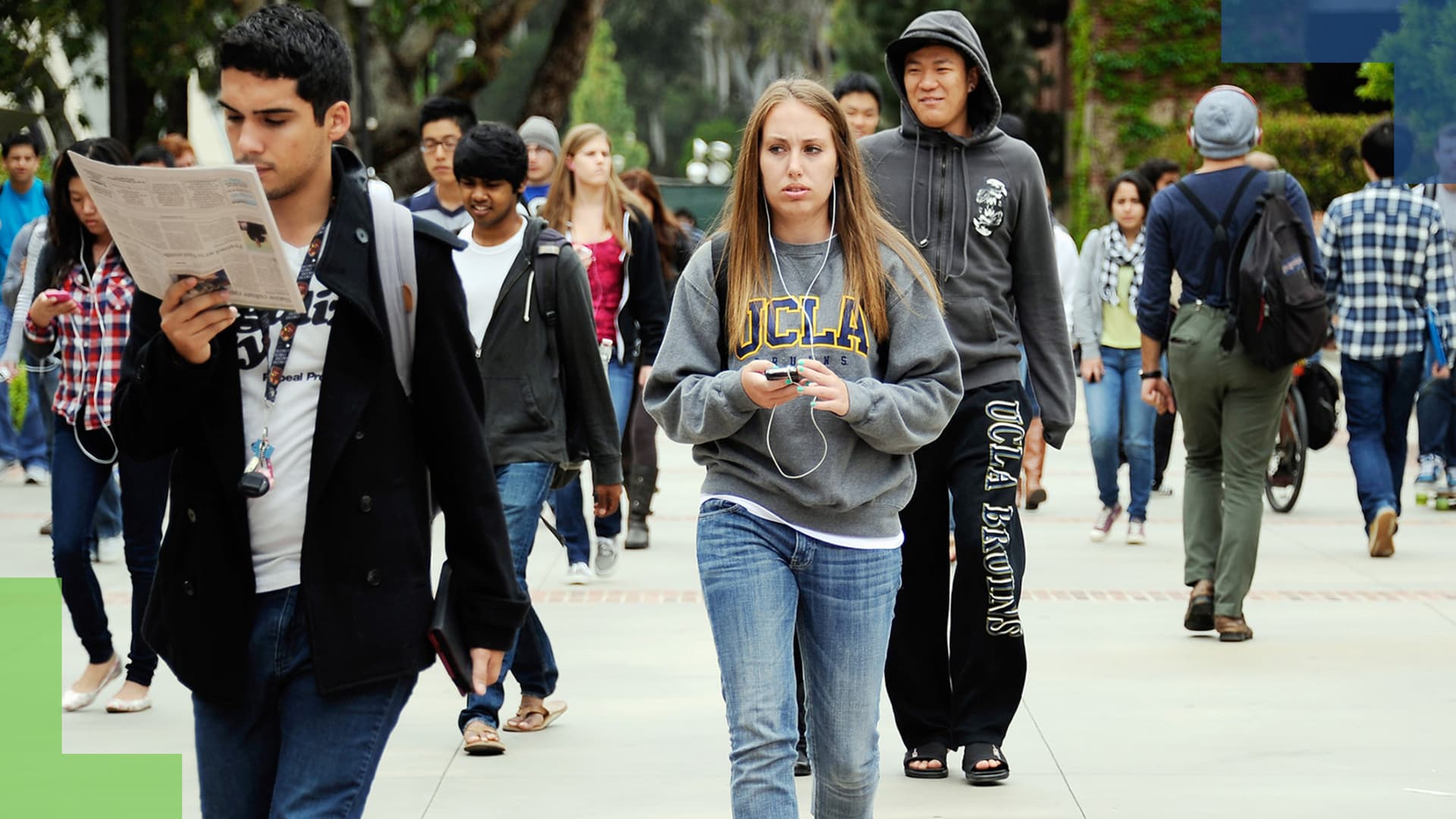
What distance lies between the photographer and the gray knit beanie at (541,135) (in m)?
9.10

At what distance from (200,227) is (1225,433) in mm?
5157

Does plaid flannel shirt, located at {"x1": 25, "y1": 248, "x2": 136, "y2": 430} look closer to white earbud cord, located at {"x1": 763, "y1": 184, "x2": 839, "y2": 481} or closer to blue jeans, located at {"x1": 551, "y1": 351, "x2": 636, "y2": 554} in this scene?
blue jeans, located at {"x1": 551, "y1": 351, "x2": 636, "y2": 554}

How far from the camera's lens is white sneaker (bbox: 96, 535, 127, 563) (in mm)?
9736

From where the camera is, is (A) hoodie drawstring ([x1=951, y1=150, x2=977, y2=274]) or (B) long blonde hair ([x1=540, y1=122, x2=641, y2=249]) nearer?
(A) hoodie drawstring ([x1=951, y1=150, x2=977, y2=274])

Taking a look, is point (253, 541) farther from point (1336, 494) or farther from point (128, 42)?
point (128, 42)

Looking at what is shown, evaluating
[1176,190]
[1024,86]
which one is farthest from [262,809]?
[1024,86]

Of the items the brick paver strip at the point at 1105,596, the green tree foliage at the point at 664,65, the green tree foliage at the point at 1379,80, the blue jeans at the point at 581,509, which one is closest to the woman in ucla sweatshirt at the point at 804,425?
the blue jeans at the point at 581,509

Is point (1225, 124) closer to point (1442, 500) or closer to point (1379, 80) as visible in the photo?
point (1442, 500)

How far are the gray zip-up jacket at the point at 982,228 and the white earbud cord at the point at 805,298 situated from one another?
1288mm

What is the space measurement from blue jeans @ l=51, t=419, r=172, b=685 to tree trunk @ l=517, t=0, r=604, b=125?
17.0 meters

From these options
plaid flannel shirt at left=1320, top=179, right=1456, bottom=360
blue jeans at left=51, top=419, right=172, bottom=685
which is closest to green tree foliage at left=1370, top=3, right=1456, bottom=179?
plaid flannel shirt at left=1320, top=179, right=1456, bottom=360

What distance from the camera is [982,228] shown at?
5.29 m

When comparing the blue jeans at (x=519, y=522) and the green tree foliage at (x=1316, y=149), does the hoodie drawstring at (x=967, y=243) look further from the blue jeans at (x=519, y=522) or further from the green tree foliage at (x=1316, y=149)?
the green tree foliage at (x=1316, y=149)

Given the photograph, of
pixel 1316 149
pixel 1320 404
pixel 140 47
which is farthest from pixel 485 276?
pixel 1316 149
